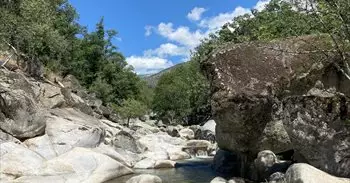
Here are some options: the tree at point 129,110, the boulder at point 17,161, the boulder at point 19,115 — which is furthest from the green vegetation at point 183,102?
the boulder at point 17,161

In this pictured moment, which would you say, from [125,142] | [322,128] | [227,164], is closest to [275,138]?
[322,128]

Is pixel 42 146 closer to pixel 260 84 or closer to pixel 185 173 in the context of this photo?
pixel 185 173

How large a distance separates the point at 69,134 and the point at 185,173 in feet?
25.8

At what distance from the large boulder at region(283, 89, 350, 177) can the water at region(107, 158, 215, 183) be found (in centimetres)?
754

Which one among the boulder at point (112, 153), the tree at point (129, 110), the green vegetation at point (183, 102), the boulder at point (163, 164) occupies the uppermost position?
the green vegetation at point (183, 102)

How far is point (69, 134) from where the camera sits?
28.2m

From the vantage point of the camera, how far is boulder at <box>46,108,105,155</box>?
89.1 feet

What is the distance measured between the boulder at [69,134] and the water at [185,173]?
12.9ft

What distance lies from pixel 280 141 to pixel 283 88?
8.53 feet

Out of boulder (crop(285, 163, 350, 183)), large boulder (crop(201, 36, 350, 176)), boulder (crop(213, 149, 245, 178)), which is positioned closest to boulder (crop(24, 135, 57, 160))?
boulder (crop(213, 149, 245, 178))

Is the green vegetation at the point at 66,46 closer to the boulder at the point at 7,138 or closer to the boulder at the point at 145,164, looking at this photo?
the boulder at the point at 7,138

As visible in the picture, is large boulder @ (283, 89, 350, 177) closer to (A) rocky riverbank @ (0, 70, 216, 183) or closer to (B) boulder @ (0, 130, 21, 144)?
(A) rocky riverbank @ (0, 70, 216, 183)

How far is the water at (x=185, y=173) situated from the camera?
958 inches

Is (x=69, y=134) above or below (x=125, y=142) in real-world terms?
above
